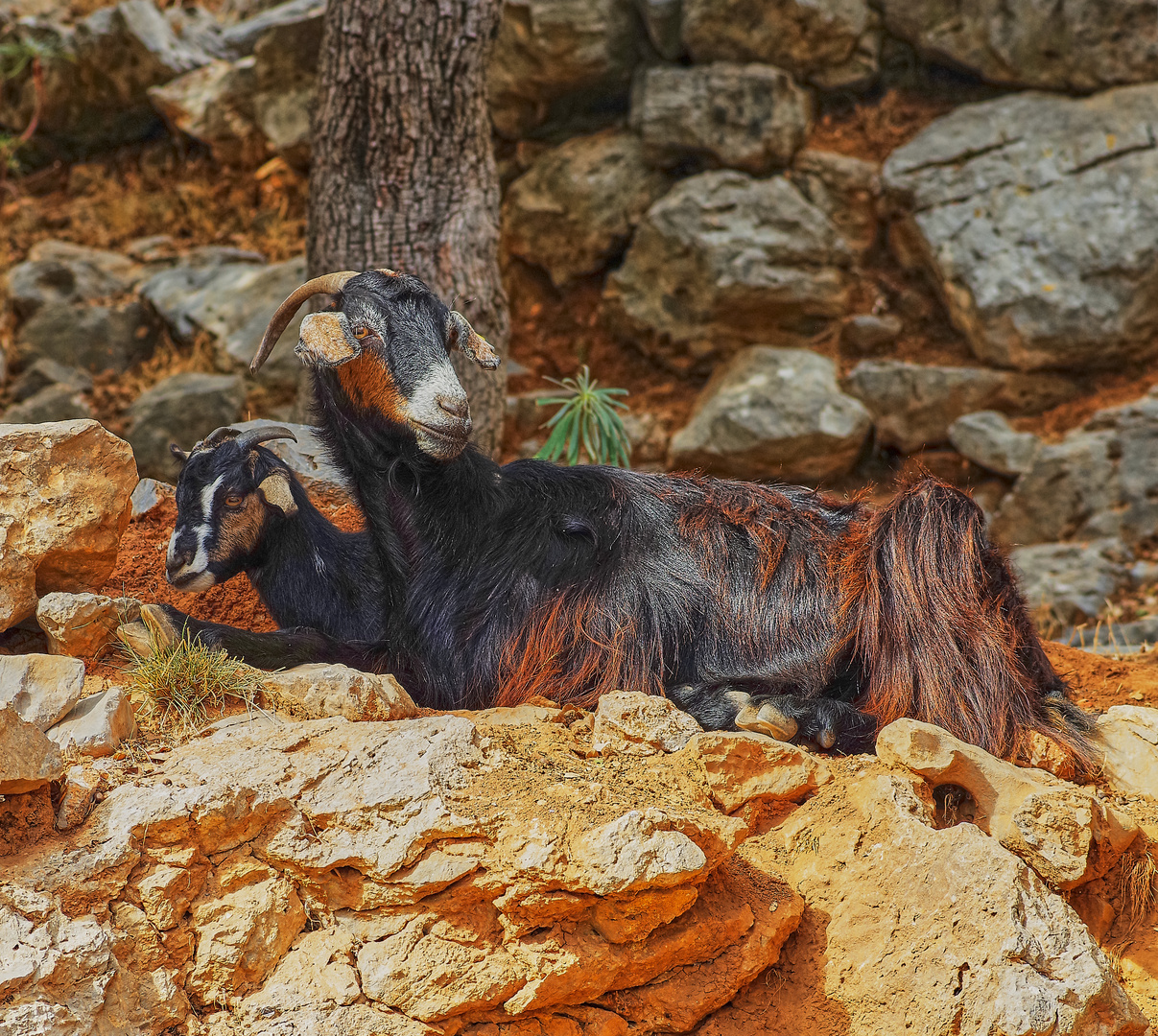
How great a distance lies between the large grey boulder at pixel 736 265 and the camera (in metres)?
9.09

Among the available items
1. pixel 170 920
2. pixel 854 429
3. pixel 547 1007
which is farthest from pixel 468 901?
pixel 854 429

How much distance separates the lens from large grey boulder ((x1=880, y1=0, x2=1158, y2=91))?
8617mm

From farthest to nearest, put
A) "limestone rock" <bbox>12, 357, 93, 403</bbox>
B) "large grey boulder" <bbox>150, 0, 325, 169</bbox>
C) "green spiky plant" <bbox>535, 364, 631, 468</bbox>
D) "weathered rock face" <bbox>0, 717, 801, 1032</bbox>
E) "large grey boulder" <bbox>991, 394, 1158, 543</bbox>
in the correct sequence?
"large grey boulder" <bbox>150, 0, 325, 169</bbox> < "limestone rock" <bbox>12, 357, 93, 403</bbox> < "large grey boulder" <bbox>991, 394, 1158, 543</bbox> < "green spiky plant" <bbox>535, 364, 631, 468</bbox> < "weathered rock face" <bbox>0, 717, 801, 1032</bbox>

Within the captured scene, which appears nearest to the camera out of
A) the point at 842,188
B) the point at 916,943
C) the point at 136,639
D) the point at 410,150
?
the point at 916,943

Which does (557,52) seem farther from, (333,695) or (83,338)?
(333,695)

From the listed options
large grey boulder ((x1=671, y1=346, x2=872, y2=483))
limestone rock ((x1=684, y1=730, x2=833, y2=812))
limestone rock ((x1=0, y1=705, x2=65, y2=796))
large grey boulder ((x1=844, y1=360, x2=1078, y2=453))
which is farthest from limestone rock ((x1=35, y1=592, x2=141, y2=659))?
large grey boulder ((x1=844, y1=360, x2=1078, y2=453))

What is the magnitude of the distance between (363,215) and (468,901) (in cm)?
366

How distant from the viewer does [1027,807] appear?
9.52 feet

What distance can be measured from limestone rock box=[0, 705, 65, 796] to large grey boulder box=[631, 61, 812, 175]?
26.0ft

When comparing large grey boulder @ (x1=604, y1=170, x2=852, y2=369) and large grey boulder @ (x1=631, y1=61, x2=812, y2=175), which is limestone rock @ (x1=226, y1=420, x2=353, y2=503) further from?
large grey boulder @ (x1=631, y1=61, x2=812, y2=175)

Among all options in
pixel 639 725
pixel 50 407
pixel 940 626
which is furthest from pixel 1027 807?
pixel 50 407

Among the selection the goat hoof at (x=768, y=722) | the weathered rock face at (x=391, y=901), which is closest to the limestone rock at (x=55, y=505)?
the weathered rock face at (x=391, y=901)

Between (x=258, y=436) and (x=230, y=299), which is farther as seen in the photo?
(x=230, y=299)

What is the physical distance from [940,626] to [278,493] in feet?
6.83
